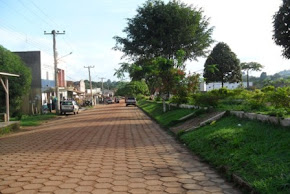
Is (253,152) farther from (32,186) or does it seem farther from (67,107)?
(67,107)

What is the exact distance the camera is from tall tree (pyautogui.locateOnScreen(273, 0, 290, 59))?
1248 cm

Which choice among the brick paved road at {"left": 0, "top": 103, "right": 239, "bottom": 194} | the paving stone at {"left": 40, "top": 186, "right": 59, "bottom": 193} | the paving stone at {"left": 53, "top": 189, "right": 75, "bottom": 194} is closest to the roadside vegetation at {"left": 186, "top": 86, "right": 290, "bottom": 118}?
the brick paved road at {"left": 0, "top": 103, "right": 239, "bottom": 194}

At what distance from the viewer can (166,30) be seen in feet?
75.7

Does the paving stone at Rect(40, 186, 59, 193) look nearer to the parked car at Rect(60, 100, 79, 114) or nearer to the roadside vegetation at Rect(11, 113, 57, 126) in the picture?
the roadside vegetation at Rect(11, 113, 57, 126)

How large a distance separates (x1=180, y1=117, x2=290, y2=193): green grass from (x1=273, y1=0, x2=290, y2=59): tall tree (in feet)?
19.3

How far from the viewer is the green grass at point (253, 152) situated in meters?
4.33

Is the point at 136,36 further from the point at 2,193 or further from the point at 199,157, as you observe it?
the point at 2,193

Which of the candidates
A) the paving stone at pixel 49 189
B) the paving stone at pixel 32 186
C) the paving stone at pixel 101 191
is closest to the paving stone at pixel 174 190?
the paving stone at pixel 101 191


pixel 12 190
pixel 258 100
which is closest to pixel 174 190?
pixel 12 190

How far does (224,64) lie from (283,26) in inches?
779

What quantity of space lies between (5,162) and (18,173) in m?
1.40

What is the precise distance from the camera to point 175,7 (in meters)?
23.3

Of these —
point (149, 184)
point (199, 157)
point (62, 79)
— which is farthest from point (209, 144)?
point (62, 79)

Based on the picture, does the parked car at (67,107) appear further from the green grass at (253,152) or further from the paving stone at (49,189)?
the paving stone at (49,189)
